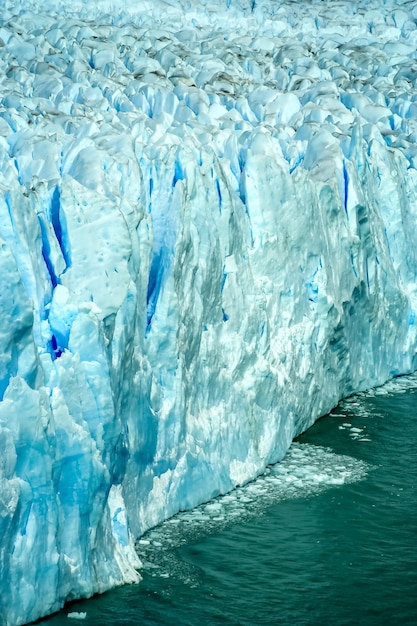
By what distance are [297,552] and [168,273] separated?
215cm

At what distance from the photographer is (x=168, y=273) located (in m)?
8.08

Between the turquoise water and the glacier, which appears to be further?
the turquoise water

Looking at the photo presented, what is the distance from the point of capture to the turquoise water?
6840 millimetres

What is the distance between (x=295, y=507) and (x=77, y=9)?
35.9ft

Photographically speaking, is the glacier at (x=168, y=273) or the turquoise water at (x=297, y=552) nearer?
the glacier at (x=168, y=273)

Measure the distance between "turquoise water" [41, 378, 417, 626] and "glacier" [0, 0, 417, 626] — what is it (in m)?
0.23

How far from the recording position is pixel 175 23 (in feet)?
57.2

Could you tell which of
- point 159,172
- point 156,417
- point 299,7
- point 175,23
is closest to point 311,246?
point 159,172

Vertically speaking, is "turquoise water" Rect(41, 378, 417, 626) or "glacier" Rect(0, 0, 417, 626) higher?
"glacier" Rect(0, 0, 417, 626)

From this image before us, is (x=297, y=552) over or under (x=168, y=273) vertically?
under

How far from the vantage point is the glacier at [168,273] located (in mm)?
6691

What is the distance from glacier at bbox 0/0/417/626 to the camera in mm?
6691

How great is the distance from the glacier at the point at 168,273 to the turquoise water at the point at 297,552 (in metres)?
0.23

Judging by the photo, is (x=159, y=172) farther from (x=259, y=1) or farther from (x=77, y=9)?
(x=259, y=1)
